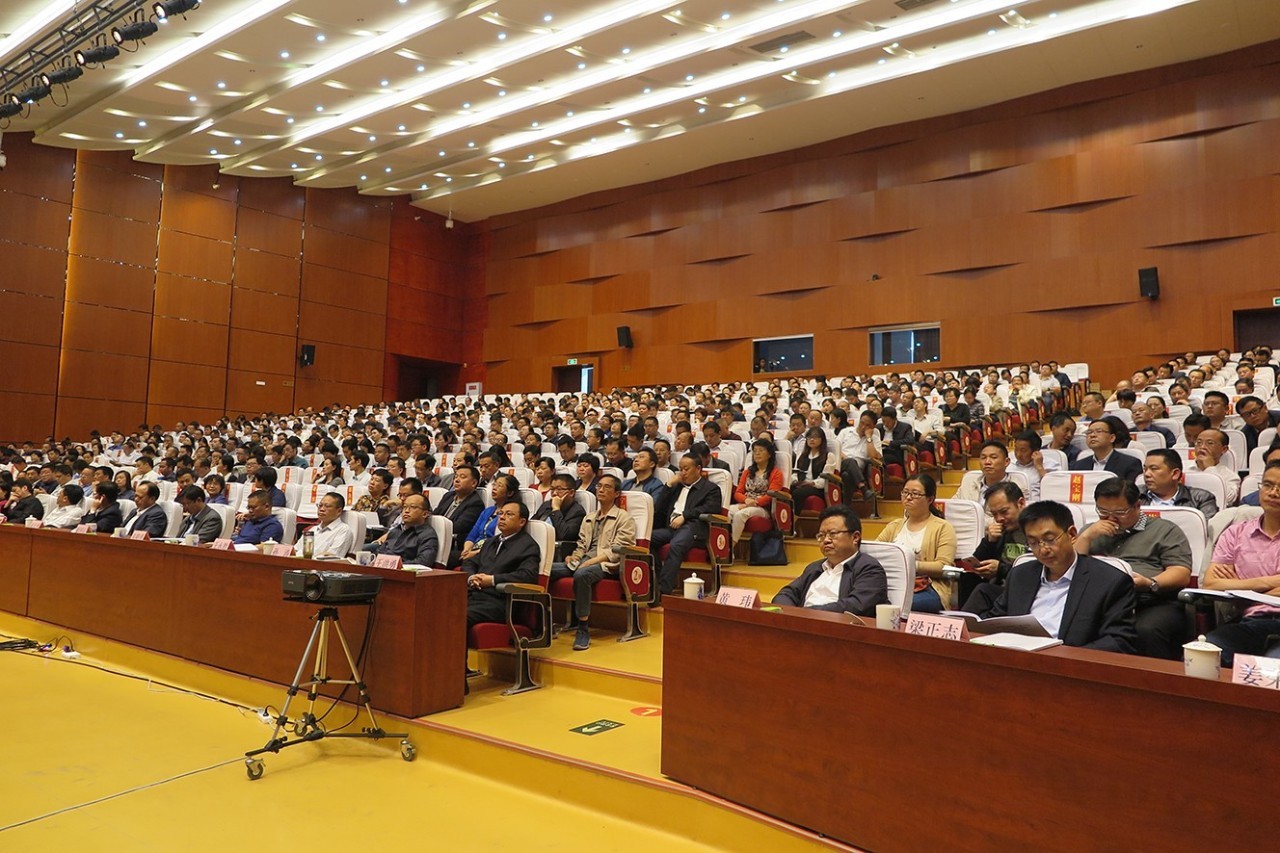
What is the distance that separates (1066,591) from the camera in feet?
7.82

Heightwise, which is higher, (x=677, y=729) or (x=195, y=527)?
(x=195, y=527)

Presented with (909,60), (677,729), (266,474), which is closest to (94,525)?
(266,474)

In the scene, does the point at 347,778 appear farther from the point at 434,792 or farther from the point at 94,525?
the point at 94,525

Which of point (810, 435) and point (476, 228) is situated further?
point (476, 228)

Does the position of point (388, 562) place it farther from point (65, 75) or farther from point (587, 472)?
point (65, 75)

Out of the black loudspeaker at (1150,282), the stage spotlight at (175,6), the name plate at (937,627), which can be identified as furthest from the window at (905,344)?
the name plate at (937,627)

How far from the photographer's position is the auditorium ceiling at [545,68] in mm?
9250

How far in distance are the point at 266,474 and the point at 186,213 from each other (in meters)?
9.51

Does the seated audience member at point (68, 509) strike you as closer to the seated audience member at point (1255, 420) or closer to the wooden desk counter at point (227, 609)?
the wooden desk counter at point (227, 609)

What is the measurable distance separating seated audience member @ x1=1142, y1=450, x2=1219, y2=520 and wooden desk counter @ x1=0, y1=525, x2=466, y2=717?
2.66 m

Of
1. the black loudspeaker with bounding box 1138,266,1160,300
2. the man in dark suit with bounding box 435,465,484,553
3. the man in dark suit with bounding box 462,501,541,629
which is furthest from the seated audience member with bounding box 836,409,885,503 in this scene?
the black loudspeaker with bounding box 1138,266,1160,300

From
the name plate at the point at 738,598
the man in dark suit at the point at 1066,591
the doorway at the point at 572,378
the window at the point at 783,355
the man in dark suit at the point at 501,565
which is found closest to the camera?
the man in dark suit at the point at 1066,591

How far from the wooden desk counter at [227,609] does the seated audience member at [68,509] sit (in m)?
0.71

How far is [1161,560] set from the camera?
2736mm
